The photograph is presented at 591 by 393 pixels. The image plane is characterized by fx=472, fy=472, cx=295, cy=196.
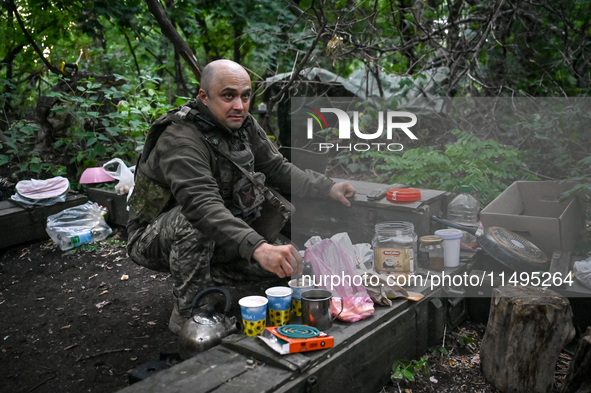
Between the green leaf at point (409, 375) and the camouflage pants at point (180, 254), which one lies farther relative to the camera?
the camouflage pants at point (180, 254)

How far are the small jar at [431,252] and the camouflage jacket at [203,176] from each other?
871 millimetres

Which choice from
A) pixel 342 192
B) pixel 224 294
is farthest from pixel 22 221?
pixel 224 294

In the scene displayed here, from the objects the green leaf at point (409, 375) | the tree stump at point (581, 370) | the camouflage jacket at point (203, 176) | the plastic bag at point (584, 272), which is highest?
the camouflage jacket at point (203, 176)

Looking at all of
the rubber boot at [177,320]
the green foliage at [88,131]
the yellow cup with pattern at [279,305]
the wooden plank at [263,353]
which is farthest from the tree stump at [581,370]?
the green foliage at [88,131]

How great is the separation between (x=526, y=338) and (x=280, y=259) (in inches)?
52.6

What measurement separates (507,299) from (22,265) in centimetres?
447

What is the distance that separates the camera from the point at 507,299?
246cm

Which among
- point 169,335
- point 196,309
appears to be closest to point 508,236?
point 196,309

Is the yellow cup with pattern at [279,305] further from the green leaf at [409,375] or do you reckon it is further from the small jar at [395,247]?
the small jar at [395,247]

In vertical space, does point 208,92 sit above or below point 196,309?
above

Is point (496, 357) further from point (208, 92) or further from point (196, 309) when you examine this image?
point (208, 92)

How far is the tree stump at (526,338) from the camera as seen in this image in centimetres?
237

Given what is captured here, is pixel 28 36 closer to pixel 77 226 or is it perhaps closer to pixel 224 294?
pixel 77 226

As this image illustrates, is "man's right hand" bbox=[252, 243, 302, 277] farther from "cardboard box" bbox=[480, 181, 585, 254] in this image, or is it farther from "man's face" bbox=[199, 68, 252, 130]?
"cardboard box" bbox=[480, 181, 585, 254]
